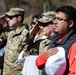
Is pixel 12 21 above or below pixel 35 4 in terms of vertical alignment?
above

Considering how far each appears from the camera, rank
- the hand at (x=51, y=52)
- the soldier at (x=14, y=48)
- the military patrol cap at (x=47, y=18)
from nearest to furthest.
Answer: the hand at (x=51, y=52) < the military patrol cap at (x=47, y=18) < the soldier at (x=14, y=48)

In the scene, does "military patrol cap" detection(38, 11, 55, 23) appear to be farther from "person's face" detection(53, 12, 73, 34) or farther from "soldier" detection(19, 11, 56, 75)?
"person's face" detection(53, 12, 73, 34)

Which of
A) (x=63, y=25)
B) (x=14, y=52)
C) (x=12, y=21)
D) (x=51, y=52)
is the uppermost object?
(x=63, y=25)

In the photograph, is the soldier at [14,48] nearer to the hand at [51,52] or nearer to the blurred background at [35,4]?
the hand at [51,52]

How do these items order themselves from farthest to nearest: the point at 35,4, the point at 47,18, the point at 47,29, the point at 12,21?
the point at 35,4
the point at 12,21
the point at 47,18
the point at 47,29

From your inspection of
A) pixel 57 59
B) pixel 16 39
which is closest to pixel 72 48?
pixel 57 59

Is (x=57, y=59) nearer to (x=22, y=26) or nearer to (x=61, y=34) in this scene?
(x=61, y=34)

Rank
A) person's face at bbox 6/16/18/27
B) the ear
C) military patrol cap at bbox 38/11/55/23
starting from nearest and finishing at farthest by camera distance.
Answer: the ear < military patrol cap at bbox 38/11/55/23 < person's face at bbox 6/16/18/27

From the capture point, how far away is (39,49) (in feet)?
16.3

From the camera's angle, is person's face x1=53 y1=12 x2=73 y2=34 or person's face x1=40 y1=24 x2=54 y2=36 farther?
person's face x1=40 y1=24 x2=54 y2=36

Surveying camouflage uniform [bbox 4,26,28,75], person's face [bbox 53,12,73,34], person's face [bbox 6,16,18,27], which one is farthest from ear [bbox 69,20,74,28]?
person's face [bbox 6,16,18,27]

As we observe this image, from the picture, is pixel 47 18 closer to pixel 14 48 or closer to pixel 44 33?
pixel 44 33

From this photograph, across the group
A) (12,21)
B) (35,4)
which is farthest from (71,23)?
(35,4)

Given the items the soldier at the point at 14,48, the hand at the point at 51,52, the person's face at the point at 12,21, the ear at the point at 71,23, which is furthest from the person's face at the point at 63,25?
the person's face at the point at 12,21
